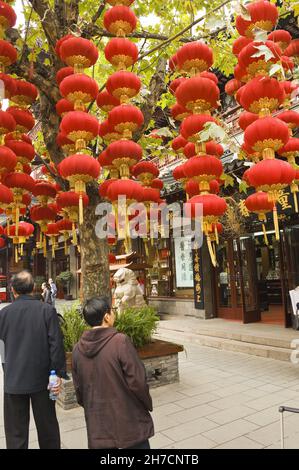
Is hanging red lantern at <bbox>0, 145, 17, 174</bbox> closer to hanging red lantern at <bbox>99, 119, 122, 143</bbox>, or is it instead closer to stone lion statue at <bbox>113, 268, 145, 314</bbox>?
hanging red lantern at <bbox>99, 119, 122, 143</bbox>

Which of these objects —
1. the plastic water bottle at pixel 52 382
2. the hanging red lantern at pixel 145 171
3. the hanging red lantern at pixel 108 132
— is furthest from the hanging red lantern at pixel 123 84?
the plastic water bottle at pixel 52 382

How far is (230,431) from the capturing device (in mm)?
4281

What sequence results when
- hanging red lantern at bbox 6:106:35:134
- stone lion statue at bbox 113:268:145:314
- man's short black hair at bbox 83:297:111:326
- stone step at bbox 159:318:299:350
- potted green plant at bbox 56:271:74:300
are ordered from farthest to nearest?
potted green plant at bbox 56:271:74:300 → stone lion statue at bbox 113:268:145:314 → stone step at bbox 159:318:299:350 → hanging red lantern at bbox 6:106:35:134 → man's short black hair at bbox 83:297:111:326

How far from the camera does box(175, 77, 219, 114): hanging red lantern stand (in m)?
3.21

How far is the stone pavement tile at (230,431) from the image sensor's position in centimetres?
412

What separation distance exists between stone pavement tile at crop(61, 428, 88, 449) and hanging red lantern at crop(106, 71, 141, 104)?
148 inches

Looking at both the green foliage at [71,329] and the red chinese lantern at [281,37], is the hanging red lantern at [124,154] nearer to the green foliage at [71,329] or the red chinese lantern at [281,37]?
the red chinese lantern at [281,37]

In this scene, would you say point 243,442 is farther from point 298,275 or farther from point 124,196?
point 298,275

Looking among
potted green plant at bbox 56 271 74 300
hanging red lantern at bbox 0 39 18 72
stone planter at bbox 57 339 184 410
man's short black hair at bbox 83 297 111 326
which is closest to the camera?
man's short black hair at bbox 83 297 111 326

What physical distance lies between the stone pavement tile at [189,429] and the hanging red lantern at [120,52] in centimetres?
A: 403

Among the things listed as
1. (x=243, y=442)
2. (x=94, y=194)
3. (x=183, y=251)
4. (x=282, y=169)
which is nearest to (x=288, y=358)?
(x=243, y=442)

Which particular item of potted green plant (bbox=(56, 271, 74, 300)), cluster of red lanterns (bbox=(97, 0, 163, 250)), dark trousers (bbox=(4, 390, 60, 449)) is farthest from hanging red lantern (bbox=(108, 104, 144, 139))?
potted green plant (bbox=(56, 271, 74, 300))

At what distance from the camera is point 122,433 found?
2.53 m

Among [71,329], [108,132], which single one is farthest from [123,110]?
[71,329]
